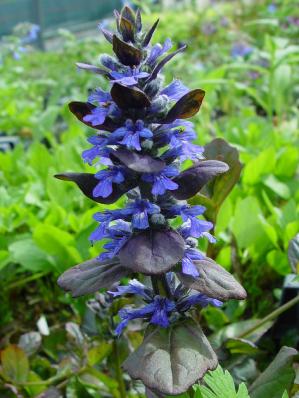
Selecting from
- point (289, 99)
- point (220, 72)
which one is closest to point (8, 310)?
point (220, 72)

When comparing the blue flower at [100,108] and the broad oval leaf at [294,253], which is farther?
the broad oval leaf at [294,253]

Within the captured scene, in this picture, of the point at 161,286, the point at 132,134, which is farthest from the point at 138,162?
the point at 161,286

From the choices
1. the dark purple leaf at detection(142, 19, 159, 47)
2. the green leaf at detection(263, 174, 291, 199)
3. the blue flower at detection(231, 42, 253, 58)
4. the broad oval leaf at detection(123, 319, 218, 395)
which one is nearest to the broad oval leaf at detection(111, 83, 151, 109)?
the dark purple leaf at detection(142, 19, 159, 47)

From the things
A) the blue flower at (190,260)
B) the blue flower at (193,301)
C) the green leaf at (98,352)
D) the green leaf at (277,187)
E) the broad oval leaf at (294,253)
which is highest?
the blue flower at (190,260)

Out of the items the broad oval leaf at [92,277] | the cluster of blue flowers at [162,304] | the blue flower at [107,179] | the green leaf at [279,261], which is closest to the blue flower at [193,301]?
the cluster of blue flowers at [162,304]

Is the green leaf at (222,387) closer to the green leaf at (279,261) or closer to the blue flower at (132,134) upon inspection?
the blue flower at (132,134)

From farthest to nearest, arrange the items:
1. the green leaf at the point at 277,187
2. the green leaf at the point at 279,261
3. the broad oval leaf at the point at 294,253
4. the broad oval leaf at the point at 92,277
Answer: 1. the green leaf at the point at 277,187
2. the green leaf at the point at 279,261
3. the broad oval leaf at the point at 294,253
4. the broad oval leaf at the point at 92,277

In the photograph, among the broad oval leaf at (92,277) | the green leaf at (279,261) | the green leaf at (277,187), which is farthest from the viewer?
the green leaf at (277,187)
